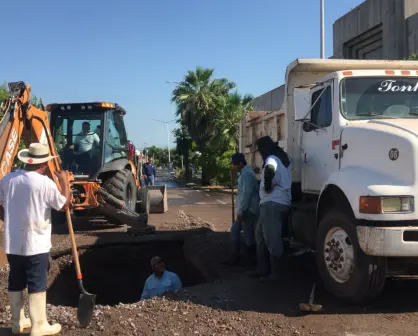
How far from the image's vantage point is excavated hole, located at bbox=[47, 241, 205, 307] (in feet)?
30.0

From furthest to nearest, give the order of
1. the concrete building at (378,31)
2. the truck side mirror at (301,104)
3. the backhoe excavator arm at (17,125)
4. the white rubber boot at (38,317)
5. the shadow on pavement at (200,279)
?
the concrete building at (378,31) < the truck side mirror at (301,104) < the backhoe excavator arm at (17,125) < the shadow on pavement at (200,279) < the white rubber boot at (38,317)

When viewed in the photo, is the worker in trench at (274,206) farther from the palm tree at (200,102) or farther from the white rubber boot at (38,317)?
the palm tree at (200,102)

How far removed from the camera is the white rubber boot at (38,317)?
178 inches

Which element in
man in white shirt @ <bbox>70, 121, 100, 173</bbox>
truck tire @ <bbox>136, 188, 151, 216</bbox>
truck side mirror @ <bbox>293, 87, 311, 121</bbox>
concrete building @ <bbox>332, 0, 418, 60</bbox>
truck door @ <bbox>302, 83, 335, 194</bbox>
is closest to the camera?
truck door @ <bbox>302, 83, 335, 194</bbox>

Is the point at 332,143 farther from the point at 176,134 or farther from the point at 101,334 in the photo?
the point at 176,134

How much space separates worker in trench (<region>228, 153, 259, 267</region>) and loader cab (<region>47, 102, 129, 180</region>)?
4.07m

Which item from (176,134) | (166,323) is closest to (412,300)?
(166,323)

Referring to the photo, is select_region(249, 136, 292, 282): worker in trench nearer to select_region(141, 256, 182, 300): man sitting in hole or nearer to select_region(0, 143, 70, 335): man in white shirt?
select_region(141, 256, 182, 300): man sitting in hole

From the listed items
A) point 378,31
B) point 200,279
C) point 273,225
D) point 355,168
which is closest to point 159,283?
point 200,279

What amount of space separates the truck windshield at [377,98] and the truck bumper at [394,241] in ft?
5.21

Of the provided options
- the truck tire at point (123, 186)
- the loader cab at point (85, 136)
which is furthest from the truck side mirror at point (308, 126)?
the loader cab at point (85, 136)

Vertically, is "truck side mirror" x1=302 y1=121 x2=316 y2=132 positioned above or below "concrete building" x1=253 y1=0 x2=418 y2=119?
below

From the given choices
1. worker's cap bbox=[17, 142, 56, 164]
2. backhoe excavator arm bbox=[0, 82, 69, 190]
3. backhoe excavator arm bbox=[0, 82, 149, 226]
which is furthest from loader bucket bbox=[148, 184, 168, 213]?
worker's cap bbox=[17, 142, 56, 164]

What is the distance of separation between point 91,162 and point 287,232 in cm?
528
